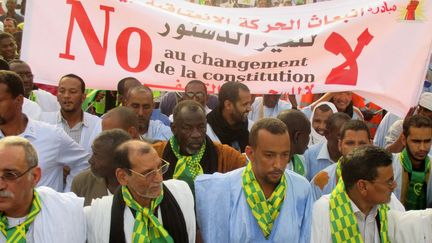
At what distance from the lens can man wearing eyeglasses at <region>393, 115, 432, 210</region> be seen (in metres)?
5.48

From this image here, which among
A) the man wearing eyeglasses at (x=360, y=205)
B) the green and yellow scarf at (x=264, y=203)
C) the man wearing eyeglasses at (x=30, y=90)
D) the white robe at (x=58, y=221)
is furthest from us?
the man wearing eyeglasses at (x=30, y=90)

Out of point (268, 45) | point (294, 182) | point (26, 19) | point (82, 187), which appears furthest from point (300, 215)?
point (26, 19)

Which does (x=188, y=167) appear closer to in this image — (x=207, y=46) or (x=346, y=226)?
(x=346, y=226)

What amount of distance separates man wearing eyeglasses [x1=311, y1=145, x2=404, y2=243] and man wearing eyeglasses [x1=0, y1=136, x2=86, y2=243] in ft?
4.21

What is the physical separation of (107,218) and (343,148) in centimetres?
199

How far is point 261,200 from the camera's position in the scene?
427 centimetres

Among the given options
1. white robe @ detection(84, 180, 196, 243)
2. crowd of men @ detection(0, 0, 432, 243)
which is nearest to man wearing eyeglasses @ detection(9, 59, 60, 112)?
crowd of men @ detection(0, 0, 432, 243)

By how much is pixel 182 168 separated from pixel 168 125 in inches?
66.2

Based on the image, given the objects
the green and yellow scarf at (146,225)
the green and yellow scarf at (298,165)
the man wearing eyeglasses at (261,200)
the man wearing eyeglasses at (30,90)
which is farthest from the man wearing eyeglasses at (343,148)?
the man wearing eyeglasses at (30,90)

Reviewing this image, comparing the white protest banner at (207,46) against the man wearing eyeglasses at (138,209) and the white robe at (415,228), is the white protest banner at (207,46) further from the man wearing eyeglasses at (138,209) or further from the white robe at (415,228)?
the man wearing eyeglasses at (138,209)

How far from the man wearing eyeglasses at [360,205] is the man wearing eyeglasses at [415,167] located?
4.41 ft

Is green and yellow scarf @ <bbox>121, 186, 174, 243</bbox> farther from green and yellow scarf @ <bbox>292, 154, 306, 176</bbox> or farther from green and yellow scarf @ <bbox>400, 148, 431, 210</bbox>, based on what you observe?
green and yellow scarf @ <bbox>400, 148, 431, 210</bbox>

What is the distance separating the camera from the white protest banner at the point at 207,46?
6.96 meters

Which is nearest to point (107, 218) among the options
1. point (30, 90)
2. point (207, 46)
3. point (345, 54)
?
point (30, 90)
